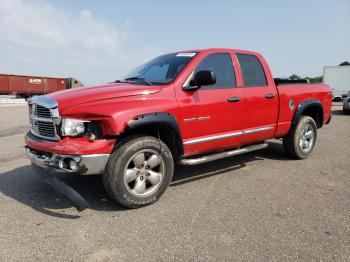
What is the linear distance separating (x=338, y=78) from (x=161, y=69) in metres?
26.7

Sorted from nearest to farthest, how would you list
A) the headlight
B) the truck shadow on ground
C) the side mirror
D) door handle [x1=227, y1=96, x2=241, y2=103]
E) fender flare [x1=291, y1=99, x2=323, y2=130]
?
the headlight < the truck shadow on ground < the side mirror < door handle [x1=227, y1=96, x2=241, y2=103] < fender flare [x1=291, y1=99, x2=323, y2=130]

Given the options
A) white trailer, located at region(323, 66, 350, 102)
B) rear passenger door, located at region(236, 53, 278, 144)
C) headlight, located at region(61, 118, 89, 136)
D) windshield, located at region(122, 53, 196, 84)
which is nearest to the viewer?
headlight, located at region(61, 118, 89, 136)

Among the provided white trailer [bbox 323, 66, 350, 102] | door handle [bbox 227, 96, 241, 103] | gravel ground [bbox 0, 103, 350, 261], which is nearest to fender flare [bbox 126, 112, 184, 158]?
gravel ground [bbox 0, 103, 350, 261]

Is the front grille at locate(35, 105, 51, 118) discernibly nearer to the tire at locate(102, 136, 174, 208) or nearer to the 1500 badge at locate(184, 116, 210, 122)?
the tire at locate(102, 136, 174, 208)

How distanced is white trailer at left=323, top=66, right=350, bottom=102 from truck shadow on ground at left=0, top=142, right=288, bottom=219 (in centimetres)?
2426

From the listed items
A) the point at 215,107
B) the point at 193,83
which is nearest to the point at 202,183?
the point at 215,107

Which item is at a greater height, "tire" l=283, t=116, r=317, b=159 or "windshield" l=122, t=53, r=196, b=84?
"windshield" l=122, t=53, r=196, b=84

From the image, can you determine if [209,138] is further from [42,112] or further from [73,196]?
[42,112]

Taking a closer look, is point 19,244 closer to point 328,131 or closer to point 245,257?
point 245,257

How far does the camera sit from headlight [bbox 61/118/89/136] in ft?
11.5

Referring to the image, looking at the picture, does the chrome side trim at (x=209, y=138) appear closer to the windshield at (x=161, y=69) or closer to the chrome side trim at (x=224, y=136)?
the chrome side trim at (x=224, y=136)

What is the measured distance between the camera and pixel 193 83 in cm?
429

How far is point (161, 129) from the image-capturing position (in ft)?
13.6

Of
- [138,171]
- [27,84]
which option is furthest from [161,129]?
[27,84]
